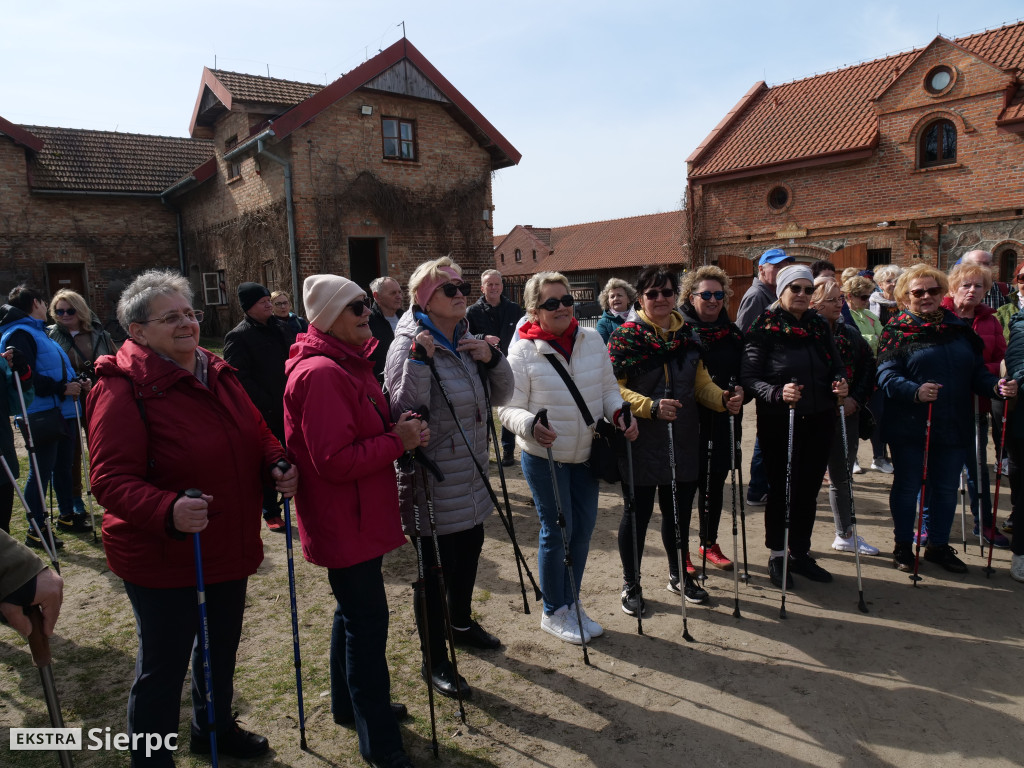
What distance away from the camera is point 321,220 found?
15375mm

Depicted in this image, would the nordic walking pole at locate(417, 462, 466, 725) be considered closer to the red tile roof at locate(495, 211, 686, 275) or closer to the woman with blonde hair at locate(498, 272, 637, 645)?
the woman with blonde hair at locate(498, 272, 637, 645)

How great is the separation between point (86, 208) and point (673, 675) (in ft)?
68.7

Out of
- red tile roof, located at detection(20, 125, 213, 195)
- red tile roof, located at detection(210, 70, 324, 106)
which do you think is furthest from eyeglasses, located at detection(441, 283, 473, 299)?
red tile roof, located at detection(20, 125, 213, 195)

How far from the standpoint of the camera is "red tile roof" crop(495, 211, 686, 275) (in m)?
38.0

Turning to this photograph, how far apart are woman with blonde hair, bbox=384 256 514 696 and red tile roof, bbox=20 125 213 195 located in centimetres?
1947

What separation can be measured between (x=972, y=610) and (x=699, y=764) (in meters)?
2.35

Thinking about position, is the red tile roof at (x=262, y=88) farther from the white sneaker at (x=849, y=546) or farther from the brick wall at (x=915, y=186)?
the white sneaker at (x=849, y=546)

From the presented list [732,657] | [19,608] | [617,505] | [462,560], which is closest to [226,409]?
[19,608]

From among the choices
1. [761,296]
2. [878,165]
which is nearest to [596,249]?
[878,165]

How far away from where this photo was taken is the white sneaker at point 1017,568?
4.32 m

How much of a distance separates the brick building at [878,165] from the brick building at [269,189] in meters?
7.39

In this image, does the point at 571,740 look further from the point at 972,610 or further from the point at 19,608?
the point at 972,610

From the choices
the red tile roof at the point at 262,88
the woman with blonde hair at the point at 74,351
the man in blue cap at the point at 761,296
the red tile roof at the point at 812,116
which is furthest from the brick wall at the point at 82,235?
the man in blue cap at the point at 761,296

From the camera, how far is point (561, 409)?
3.65 metres
